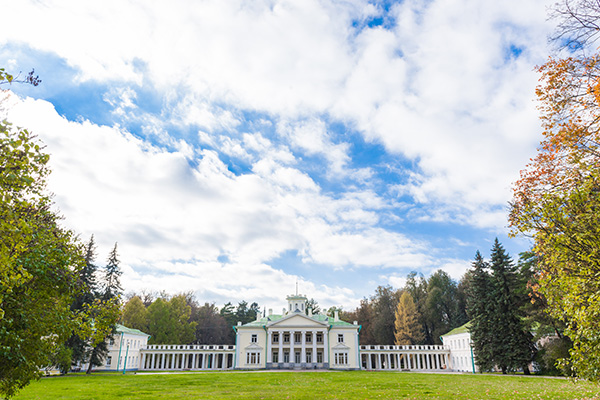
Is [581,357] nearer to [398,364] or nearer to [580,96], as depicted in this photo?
[580,96]

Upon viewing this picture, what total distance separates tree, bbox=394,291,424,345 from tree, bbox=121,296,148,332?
41.6 meters

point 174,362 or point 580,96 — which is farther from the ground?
point 580,96

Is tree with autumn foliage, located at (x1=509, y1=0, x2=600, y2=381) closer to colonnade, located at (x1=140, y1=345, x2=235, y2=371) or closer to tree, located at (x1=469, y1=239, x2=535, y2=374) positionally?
tree, located at (x1=469, y1=239, x2=535, y2=374)

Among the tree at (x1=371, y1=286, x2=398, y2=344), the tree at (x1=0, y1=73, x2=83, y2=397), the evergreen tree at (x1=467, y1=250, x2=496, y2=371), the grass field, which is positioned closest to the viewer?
the tree at (x1=0, y1=73, x2=83, y2=397)

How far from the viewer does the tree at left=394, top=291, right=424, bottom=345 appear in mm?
61688

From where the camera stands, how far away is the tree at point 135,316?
61.5 m

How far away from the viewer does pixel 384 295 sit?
71.3 meters

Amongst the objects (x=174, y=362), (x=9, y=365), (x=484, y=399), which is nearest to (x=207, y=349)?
(x=174, y=362)

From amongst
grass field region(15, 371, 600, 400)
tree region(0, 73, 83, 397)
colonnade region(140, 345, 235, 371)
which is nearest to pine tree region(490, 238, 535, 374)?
grass field region(15, 371, 600, 400)

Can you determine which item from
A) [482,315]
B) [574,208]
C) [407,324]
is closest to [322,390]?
[574,208]

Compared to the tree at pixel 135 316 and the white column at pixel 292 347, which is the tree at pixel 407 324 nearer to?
the white column at pixel 292 347

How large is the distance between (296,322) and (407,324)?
18.6 meters

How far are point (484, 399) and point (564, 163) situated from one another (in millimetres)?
9553

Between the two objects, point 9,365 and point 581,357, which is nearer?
point 9,365
